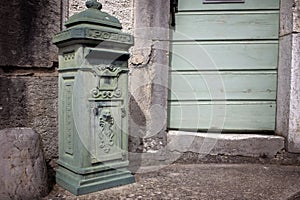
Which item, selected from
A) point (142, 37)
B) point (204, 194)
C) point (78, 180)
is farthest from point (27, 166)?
point (142, 37)

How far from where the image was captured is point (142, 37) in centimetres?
242

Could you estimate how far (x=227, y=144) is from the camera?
8.16ft

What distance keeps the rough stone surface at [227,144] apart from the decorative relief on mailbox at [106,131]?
818mm

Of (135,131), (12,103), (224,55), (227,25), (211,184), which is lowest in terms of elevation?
(211,184)

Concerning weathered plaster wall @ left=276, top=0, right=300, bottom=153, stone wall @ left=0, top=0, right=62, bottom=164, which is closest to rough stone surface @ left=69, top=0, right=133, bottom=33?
stone wall @ left=0, top=0, right=62, bottom=164

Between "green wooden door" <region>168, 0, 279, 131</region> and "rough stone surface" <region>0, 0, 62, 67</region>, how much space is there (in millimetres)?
1117

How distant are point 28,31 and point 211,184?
6.05 ft

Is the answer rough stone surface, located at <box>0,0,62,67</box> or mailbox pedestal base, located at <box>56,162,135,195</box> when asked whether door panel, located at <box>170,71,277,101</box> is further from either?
rough stone surface, located at <box>0,0,62,67</box>

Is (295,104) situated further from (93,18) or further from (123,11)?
(93,18)

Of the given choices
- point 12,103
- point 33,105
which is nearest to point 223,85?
point 33,105

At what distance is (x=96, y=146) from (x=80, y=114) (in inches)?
9.6

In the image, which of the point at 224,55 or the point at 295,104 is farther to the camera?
the point at 224,55

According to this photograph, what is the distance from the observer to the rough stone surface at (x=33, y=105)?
2.06 meters

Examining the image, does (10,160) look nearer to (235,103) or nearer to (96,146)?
(96,146)
